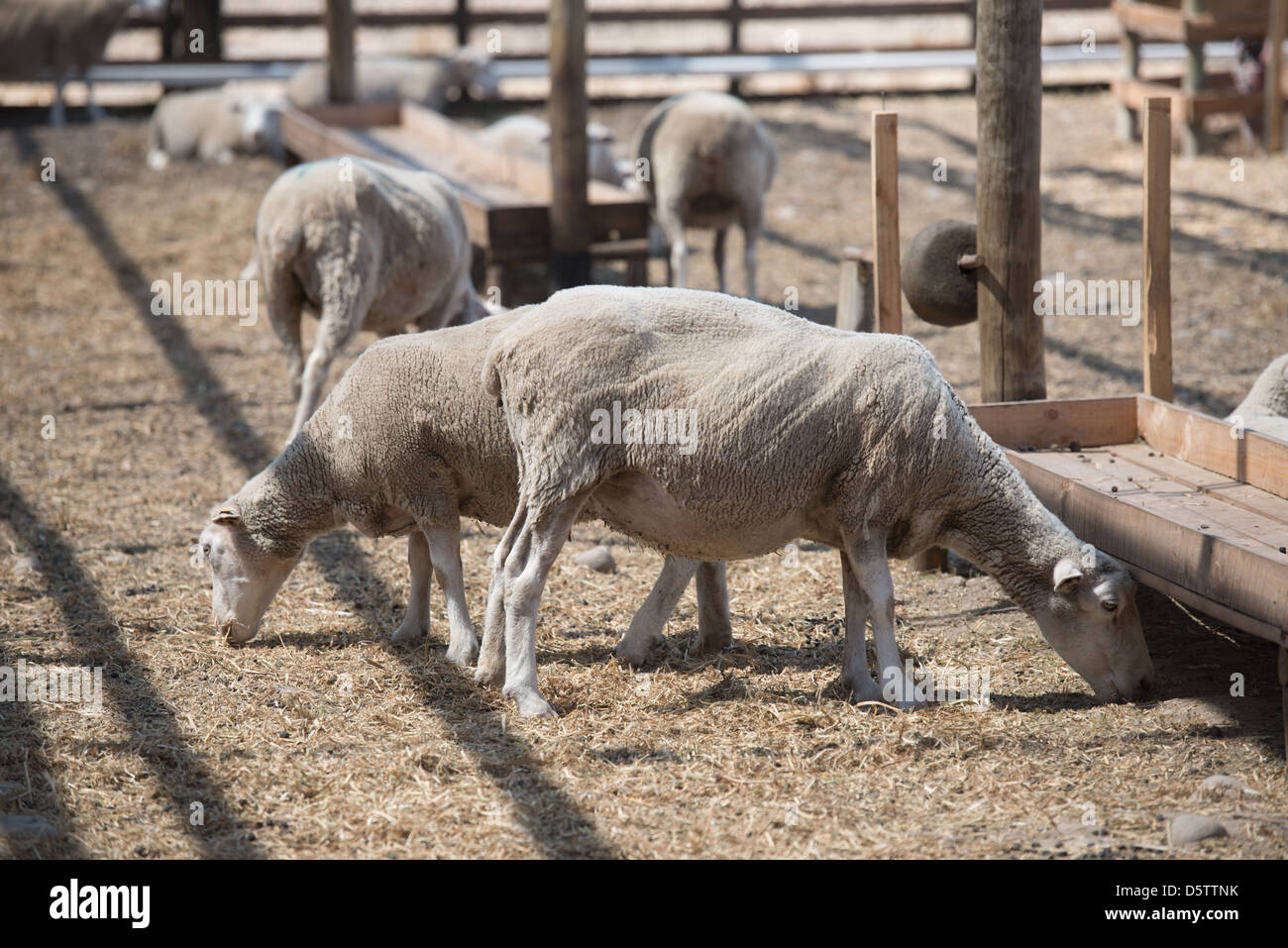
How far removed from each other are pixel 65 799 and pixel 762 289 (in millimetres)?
7623

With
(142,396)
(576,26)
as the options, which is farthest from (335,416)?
(576,26)

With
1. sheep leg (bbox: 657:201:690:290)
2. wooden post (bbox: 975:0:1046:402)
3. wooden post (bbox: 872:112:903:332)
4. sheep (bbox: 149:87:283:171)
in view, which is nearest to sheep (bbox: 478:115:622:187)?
sheep leg (bbox: 657:201:690:290)

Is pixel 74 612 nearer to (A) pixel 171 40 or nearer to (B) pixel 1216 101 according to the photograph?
(B) pixel 1216 101

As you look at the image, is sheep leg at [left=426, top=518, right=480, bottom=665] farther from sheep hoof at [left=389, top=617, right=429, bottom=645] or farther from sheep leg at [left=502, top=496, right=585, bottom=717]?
sheep leg at [left=502, top=496, right=585, bottom=717]

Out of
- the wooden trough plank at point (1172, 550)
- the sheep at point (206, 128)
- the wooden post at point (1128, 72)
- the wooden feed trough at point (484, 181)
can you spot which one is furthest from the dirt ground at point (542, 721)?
the sheep at point (206, 128)

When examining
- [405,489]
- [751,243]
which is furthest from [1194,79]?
[405,489]

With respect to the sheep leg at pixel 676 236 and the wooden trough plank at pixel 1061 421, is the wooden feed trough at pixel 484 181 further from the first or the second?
the wooden trough plank at pixel 1061 421

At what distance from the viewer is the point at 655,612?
5223mm

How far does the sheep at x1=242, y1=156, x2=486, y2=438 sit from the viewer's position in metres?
7.28

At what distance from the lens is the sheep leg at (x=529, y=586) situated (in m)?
4.70

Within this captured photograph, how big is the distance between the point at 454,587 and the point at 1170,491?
2557mm

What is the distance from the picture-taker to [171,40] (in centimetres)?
1797

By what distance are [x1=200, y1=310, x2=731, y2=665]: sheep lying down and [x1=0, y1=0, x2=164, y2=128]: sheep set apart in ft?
41.4

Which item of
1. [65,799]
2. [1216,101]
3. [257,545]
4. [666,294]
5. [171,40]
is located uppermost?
[171,40]
